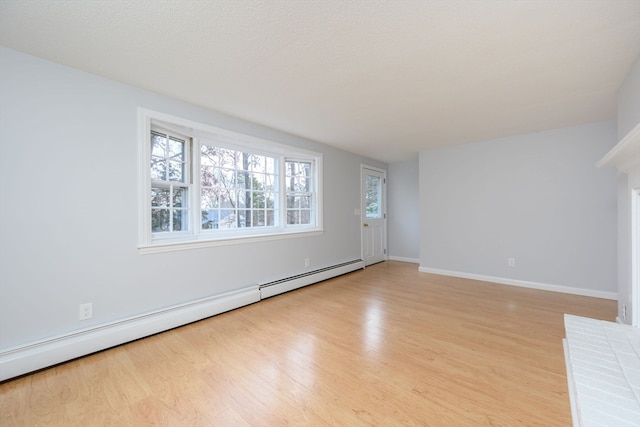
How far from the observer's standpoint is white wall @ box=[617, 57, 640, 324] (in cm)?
193

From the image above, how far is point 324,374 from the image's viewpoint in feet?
5.81

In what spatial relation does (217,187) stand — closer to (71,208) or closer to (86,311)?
(71,208)

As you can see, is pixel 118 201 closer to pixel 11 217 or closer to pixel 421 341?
pixel 11 217

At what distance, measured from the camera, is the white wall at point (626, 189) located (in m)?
1.93

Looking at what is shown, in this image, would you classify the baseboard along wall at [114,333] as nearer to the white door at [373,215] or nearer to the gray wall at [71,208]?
the gray wall at [71,208]

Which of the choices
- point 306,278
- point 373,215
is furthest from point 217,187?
point 373,215

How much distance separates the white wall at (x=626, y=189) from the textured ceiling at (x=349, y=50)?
0.44 ft

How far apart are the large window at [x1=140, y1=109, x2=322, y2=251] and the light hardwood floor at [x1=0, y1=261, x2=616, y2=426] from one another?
101 cm

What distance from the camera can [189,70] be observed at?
2053 mm

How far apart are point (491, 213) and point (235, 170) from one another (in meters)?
3.99

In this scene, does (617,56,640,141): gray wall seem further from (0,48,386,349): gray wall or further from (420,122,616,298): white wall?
(0,48,386,349): gray wall

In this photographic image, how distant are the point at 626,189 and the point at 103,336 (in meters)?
4.59

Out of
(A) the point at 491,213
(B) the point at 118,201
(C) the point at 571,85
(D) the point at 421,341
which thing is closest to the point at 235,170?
(B) the point at 118,201

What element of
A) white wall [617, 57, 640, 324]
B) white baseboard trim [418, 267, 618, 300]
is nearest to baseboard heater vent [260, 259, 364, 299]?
white baseboard trim [418, 267, 618, 300]
